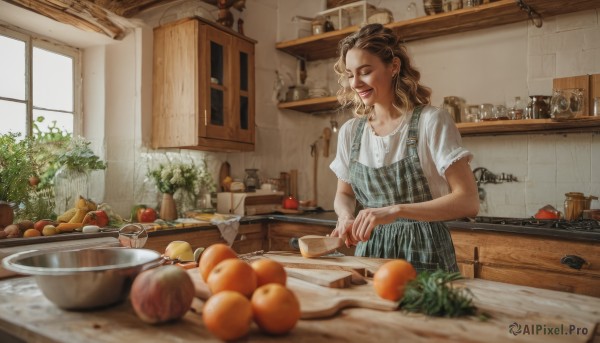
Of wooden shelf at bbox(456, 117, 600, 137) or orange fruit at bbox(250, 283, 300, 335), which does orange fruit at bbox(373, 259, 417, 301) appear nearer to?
orange fruit at bbox(250, 283, 300, 335)

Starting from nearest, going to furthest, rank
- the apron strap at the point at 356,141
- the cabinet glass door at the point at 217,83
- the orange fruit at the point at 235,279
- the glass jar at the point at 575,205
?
the orange fruit at the point at 235,279 → the apron strap at the point at 356,141 → the glass jar at the point at 575,205 → the cabinet glass door at the point at 217,83

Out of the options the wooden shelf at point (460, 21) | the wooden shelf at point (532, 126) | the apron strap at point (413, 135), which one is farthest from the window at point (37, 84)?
the wooden shelf at point (532, 126)

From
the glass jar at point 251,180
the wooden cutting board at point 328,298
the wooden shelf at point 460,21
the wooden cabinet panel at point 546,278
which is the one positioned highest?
the wooden shelf at point 460,21

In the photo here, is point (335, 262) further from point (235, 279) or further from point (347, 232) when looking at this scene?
point (235, 279)

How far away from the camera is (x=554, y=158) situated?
10.8ft

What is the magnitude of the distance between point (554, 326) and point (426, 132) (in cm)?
94

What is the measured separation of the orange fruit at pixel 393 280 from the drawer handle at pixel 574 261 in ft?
5.62

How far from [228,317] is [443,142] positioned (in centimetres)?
113

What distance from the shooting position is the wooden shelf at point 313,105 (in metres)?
4.00

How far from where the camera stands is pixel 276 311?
2.87 feet

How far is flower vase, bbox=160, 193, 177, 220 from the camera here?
3.30m

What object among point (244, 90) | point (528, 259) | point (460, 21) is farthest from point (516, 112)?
point (244, 90)

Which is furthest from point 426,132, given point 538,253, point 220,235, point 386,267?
point 220,235

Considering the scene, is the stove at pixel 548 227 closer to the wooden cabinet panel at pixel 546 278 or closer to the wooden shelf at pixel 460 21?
the wooden cabinet panel at pixel 546 278
